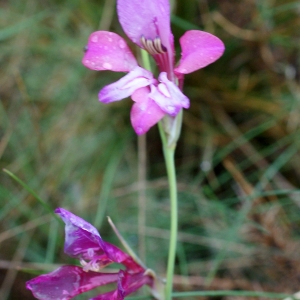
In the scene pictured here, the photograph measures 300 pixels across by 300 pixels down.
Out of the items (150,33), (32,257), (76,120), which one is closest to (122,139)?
(76,120)

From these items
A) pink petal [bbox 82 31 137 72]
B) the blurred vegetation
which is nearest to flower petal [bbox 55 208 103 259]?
pink petal [bbox 82 31 137 72]

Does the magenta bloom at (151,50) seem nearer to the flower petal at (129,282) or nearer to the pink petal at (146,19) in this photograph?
the pink petal at (146,19)

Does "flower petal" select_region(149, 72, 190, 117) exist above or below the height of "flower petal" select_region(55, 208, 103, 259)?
above

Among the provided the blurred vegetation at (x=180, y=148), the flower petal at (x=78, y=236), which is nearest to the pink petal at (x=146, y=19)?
the flower petal at (x=78, y=236)

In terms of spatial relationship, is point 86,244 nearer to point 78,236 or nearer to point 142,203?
point 78,236

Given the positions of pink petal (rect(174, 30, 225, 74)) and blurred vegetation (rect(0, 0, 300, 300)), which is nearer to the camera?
pink petal (rect(174, 30, 225, 74))

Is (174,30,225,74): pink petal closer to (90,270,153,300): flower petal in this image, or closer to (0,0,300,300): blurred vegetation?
(90,270,153,300): flower petal

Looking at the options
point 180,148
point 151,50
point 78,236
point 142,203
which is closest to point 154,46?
point 151,50
